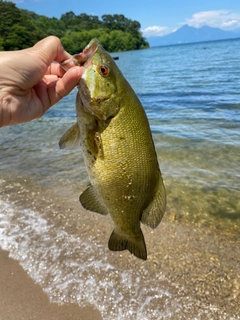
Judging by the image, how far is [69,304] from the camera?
4309mm

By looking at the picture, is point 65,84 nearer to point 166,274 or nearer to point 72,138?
point 72,138

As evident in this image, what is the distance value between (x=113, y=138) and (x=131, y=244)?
101 centimetres

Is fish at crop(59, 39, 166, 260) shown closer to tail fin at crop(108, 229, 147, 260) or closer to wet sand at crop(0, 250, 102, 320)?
tail fin at crop(108, 229, 147, 260)

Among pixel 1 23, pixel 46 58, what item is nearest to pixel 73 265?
pixel 46 58

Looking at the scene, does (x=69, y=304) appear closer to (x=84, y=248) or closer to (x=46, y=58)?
(x=84, y=248)

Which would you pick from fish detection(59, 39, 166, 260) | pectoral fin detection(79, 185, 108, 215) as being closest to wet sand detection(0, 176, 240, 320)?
pectoral fin detection(79, 185, 108, 215)

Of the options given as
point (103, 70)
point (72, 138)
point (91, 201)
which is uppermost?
point (103, 70)

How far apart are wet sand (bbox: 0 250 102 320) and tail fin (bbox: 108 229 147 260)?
1.75 meters

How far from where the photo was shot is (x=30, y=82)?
3178mm

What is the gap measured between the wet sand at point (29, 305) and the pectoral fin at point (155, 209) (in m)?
2.11

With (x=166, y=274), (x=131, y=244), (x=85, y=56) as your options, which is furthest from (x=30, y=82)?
(x=166, y=274)

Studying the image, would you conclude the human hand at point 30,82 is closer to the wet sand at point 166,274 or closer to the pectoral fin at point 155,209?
the pectoral fin at point 155,209

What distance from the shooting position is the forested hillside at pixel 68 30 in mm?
81625

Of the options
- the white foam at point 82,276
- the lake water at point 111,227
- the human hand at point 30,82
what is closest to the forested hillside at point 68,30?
the lake water at point 111,227
